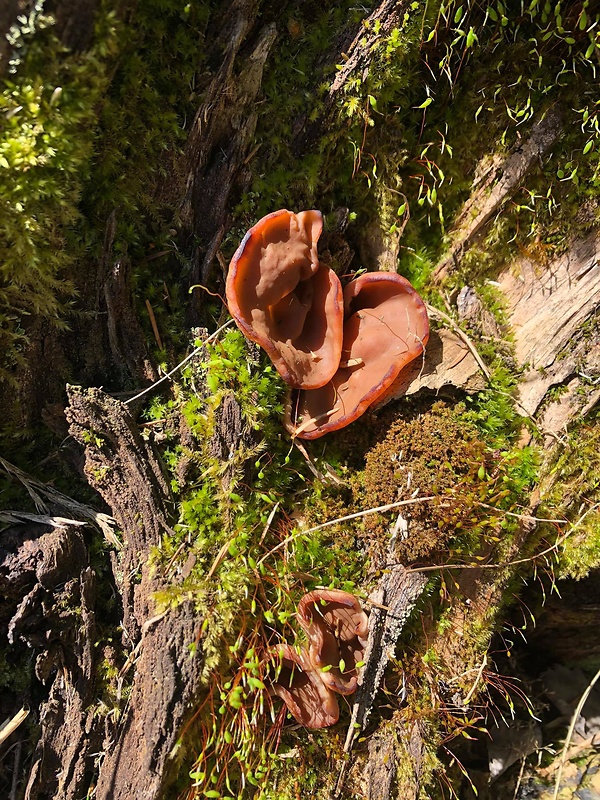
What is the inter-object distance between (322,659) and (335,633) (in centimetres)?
16

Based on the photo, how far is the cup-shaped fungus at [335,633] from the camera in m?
2.81

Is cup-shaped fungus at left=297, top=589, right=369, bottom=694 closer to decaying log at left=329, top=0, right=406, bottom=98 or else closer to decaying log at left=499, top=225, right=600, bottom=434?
decaying log at left=499, top=225, right=600, bottom=434

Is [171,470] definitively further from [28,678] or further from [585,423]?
[585,423]

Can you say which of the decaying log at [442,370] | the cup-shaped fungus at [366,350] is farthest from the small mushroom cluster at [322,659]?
the decaying log at [442,370]

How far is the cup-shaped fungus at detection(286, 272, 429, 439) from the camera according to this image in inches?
115

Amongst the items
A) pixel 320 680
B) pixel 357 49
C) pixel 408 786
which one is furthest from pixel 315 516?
pixel 357 49

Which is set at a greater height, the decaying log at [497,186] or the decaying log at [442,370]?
the decaying log at [497,186]

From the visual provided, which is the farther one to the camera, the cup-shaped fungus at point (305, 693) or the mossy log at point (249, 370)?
the cup-shaped fungus at point (305, 693)

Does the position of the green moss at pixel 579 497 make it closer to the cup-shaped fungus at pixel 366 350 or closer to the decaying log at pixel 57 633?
the cup-shaped fungus at pixel 366 350

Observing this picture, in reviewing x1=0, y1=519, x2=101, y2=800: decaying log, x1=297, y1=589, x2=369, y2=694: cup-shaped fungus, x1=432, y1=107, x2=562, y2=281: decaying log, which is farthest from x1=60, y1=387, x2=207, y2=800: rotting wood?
x1=432, y1=107, x2=562, y2=281: decaying log

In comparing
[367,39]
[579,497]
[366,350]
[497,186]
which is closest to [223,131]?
[367,39]

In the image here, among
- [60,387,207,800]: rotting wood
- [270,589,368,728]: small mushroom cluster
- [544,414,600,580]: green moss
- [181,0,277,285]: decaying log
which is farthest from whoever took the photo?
[544,414,600,580]: green moss

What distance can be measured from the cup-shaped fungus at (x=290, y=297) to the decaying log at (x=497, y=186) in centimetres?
82

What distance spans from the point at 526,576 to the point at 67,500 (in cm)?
291
